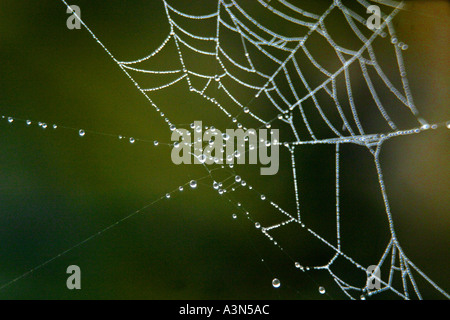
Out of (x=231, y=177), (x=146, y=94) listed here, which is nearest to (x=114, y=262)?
(x=231, y=177)

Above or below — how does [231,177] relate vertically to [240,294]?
above

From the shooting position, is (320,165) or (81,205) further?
(320,165)

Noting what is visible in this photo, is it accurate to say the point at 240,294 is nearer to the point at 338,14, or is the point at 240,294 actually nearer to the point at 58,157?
the point at 58,157

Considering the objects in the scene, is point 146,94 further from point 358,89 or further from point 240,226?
point 358,89

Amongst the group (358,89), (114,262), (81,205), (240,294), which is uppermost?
(358,89)

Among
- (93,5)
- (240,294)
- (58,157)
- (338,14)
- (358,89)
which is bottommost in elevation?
(240,294)

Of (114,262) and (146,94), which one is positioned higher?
(146,94)

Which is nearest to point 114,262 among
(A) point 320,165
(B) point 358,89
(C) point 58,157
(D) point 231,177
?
(C) point 58,157

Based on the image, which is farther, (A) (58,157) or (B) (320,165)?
(B) (320,165)
